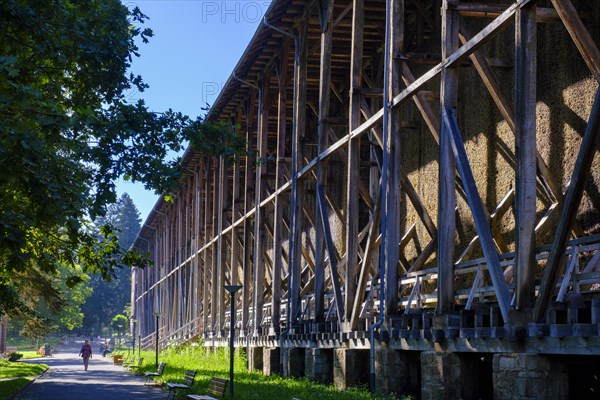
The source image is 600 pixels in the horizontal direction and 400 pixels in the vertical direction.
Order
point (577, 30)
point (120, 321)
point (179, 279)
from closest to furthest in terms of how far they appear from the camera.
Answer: point (577, 30) → point (179, 279) → point (120, 321)

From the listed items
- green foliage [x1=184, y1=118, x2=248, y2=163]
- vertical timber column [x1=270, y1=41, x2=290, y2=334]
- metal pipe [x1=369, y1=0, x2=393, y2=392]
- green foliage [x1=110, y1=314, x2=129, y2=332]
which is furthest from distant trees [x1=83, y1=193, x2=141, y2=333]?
metal pipe [x1=369, y1=0, x2=393, y2=392]

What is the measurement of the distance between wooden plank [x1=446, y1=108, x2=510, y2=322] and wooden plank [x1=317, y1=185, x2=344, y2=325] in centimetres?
561

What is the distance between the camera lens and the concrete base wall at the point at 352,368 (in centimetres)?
1866

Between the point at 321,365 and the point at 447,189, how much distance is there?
7.64m

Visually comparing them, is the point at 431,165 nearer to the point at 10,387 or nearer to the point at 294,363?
the point at 294,363

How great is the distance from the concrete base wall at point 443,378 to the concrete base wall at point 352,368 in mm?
4508

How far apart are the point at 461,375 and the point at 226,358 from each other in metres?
19.1

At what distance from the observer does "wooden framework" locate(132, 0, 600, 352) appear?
12.2 metres

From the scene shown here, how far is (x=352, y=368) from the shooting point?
61.6 feet

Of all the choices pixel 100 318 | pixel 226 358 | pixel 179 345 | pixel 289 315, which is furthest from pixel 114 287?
pixel 289 315

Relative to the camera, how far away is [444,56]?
15203 mm

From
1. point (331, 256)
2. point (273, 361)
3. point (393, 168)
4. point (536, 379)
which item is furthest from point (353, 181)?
point (536, 379)

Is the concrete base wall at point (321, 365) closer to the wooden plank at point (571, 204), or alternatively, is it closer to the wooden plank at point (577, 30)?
the wooden plank at point (571, 204)

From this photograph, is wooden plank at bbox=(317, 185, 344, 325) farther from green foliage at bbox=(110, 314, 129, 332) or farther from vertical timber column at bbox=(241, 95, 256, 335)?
green foliage at bbox=(110, 314, 129, 332)
